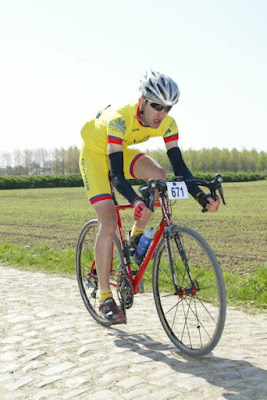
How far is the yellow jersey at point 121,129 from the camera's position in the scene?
16.4 ft

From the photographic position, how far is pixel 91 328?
572 cm

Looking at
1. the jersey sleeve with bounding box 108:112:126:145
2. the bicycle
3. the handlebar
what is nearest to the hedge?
the jersey sleeve with bounding box 108:112:126:145

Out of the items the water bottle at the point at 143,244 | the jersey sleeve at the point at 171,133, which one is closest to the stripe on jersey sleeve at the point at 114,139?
the jersey sleeve at the point at 171,133

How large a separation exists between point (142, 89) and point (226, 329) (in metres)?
2.56

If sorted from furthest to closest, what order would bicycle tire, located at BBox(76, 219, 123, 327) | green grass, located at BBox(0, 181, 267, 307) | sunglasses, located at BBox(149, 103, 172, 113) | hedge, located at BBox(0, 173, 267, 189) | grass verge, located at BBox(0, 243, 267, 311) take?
hedge, located at BBox(0, 173, 267, 189)
green grass, located at BBox(0, 181, 267, 307)
grass verge, located at BBox(0, 243, 267, 311)
bicycle tire, located at BBox(76, 219, 123, 327)
sunglasses, located at BBox(149, 103, 172, 113)

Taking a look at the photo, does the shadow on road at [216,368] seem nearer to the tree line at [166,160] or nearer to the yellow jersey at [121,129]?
the yellow jersey at [121,129]

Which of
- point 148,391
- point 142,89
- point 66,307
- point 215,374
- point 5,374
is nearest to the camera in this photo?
point 148,391

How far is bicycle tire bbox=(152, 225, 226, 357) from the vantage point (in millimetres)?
4375

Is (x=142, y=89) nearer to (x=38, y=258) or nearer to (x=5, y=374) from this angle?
(x=5, y=374)

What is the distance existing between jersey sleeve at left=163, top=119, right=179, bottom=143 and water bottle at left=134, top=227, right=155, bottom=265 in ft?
3.11

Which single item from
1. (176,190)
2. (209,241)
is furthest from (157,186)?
(209,241)

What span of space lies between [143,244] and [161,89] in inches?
56.3

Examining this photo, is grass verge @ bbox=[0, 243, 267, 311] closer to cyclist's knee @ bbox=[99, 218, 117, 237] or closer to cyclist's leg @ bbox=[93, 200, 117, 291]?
cyclist's leg @ bbox=[93, 200, 117, 291]

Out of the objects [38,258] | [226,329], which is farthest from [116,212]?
[38,258]
